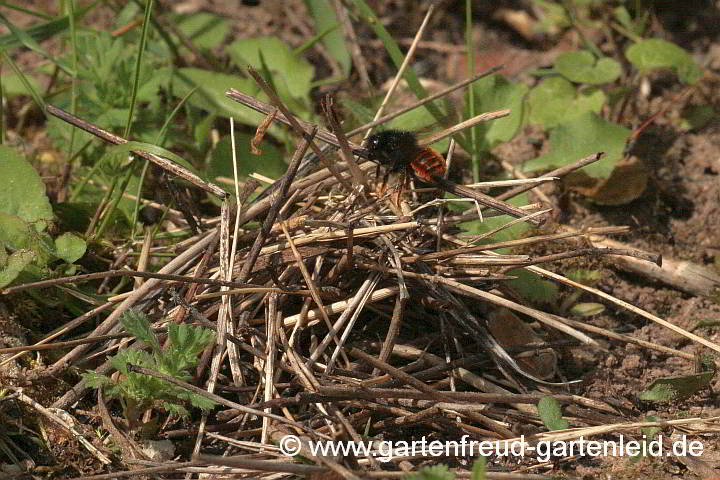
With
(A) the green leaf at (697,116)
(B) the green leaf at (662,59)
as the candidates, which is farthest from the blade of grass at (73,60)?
(A) the green leaf at (697,116)

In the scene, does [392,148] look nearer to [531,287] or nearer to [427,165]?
[427,165]

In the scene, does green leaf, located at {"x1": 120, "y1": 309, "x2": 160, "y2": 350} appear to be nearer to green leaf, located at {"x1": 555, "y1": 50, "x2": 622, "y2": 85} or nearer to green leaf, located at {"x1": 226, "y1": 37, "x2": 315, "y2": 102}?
green leaf, located at {"x1": 226, "y1": 37, "x2": 315, "y2": 102}

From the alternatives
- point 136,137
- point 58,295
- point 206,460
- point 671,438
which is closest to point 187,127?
point 136,137

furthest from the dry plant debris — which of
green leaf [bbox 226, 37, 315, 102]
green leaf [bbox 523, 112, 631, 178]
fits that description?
green leaf [bbox 226, 37, 315, 102]

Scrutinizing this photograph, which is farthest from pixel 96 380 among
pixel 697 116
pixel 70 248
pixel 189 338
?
pixel 697 116

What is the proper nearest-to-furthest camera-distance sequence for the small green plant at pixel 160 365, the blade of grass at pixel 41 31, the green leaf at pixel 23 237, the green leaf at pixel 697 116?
the small green plant at pixel 160 365 < the green leaf at pixel 23 237 < the blade of grass at pixel 41 31 < the green leaf at pixel 697 116

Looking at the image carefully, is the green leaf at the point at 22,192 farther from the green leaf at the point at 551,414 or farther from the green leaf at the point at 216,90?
the green leaf at the point at 551,414
